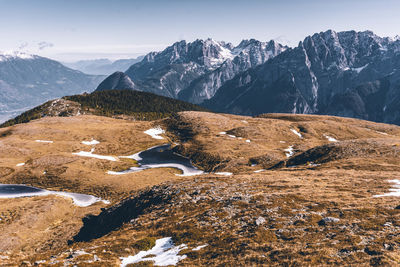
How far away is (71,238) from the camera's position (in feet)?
128

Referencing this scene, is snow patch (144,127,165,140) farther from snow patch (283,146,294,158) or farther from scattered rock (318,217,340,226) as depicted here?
scattered rock (318,217,340,226)

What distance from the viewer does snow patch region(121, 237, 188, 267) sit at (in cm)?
2108

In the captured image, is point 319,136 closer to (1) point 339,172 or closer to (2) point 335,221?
(1) point 339,172

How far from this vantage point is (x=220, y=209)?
31.1 meters

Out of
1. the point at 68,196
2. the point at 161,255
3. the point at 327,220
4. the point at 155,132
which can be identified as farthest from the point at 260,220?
the point at 155,132

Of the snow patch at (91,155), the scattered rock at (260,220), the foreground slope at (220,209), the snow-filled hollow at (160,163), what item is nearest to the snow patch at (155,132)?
the snow-filled hollow at (160,163)

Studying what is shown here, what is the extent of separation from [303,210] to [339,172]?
87.2 feet

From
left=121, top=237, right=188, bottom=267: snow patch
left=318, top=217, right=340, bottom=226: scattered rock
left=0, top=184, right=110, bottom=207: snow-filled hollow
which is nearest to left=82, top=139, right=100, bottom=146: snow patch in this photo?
left=0, top=184, right=110, bottom=207: snow-filled hollow

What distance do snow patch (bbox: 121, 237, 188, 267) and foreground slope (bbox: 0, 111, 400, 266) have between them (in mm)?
666

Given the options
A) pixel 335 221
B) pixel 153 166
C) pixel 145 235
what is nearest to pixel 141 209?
pixel 145 235

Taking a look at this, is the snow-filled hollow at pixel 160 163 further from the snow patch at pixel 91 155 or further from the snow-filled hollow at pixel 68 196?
the snow-filled hollow at pixel 68 196

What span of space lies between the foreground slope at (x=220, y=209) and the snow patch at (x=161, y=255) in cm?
67

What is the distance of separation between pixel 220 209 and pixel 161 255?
10.7 metres

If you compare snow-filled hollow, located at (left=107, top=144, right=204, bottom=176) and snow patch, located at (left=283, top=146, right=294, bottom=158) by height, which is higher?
snow patch, located at (left=283, top=146, right=294, bottom=158)
